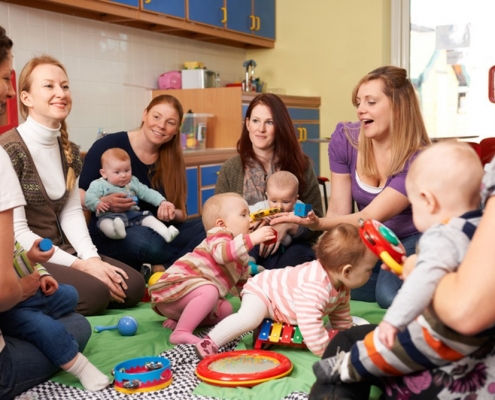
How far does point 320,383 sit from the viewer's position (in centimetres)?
157

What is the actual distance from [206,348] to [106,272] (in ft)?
2.20

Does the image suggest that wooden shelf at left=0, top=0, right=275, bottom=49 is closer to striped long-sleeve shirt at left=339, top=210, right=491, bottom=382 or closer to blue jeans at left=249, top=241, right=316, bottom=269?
blue jeans at left=249, top=241, right=316, bottom=269

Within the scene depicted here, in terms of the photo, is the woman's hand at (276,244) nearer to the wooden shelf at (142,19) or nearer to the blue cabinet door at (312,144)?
the wooden shelf at (142,19)

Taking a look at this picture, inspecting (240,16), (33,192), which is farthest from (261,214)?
(240,16)

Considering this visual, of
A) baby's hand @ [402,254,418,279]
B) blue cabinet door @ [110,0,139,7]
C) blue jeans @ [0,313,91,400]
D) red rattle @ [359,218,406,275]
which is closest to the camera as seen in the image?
baby's hand @ [402,254,418,279]

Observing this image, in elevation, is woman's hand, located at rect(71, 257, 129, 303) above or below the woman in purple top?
below

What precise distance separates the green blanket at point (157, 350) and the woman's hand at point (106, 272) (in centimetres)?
9

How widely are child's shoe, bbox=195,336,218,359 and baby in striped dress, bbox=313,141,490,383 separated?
2.59ft

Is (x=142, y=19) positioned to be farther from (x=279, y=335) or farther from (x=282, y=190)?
(x=279, y=335)

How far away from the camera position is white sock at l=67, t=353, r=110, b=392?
1.91 meters

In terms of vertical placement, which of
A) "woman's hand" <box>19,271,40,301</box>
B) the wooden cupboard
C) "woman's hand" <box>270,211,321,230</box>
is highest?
the wooden cupboard

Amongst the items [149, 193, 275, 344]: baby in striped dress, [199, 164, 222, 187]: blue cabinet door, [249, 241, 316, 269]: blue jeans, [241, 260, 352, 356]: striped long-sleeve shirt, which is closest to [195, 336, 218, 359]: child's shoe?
[149, 193, 275, 344]: baby in striped dress

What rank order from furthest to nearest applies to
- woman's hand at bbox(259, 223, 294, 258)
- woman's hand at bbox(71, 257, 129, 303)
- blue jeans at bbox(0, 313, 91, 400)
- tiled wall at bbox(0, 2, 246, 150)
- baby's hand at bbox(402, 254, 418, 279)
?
1. tiled wall at bbox(0, 2, 246, 150)
2. woman's hand at bbox(259, 223, 294, 258)
3. woman's hand at bbox(71, 257, 129, 303)
4. blue jeans at bbox(0, 313, 91, 400)
5. baby's hand at bbox(402, 254, 418, 279)

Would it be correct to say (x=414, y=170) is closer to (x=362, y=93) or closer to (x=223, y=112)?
(x=362, y=93)
